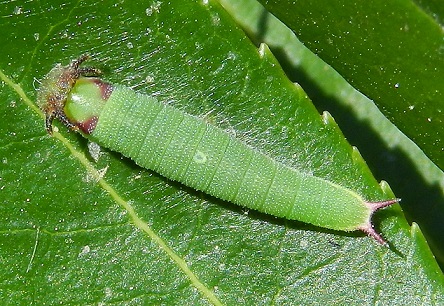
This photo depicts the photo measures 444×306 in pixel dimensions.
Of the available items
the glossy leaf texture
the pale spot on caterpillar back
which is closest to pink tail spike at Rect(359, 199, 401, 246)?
the glossy leaf texture

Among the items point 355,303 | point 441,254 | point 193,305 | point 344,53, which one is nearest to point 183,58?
point 344,53

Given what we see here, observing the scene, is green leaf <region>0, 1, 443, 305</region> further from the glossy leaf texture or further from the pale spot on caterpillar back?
the glossy leaf texture

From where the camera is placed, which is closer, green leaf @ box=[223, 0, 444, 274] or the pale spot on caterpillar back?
the pale spot on caterpillar back

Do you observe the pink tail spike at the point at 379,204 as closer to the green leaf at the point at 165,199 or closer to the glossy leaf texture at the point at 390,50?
the green leaf at the point at 165,199

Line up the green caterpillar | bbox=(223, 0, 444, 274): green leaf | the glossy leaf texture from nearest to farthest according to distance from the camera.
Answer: the glossy leaf texture < the green caterpillar < bbox=(223, 0, 444, 274): green leaf

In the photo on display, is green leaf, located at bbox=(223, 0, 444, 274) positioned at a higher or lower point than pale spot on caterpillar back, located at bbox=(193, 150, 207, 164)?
higher

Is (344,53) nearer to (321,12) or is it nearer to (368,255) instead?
(321,12)

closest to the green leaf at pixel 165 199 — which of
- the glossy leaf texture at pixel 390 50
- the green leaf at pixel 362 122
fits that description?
the glossy leaf texture at pixel 390 50
